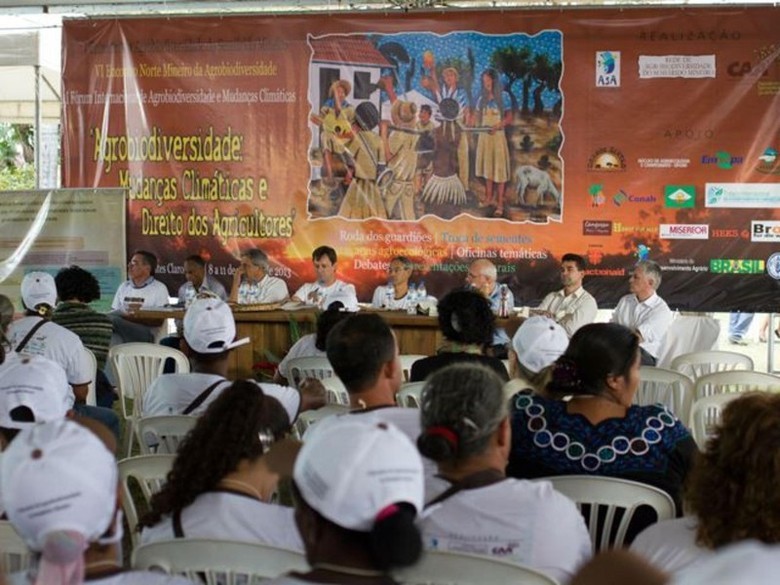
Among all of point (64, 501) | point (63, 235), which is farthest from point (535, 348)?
point (63, 235)

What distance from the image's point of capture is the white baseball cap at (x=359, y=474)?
1556 millimetres

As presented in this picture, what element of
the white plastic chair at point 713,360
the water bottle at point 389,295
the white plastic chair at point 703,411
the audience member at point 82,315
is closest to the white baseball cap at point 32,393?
the white plastic chair at point 703,411

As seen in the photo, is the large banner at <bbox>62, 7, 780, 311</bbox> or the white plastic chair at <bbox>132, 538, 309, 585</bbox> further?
the large banner at <bbox>62, 7, 780, 311</bbox>

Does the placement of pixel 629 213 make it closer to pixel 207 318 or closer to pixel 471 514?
pixel 207 318

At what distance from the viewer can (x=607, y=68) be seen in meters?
7.73

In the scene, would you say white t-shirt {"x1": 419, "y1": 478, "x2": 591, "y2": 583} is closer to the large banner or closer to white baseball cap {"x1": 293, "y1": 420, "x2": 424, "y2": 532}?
white baseball cap {"x1": 293, "y1": 420, "x2": 424, "y2": 532}

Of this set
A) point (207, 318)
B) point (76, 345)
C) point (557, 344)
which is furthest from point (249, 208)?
point (557, 344)

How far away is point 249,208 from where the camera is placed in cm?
826

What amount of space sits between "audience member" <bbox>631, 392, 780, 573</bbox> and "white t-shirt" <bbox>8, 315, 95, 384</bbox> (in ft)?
11.2

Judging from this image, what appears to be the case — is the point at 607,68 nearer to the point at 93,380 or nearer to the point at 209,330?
the point at 93,380

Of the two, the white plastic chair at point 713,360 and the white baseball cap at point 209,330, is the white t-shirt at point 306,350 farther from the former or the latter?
the white plastic chair at point 713,360

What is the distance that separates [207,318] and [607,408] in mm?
1727

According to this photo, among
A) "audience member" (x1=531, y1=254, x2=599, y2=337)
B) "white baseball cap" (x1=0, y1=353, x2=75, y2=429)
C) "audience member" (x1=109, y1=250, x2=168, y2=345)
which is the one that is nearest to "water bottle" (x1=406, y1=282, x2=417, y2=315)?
"audience member" (x1=531, y1=254, x2=599, y2=337)

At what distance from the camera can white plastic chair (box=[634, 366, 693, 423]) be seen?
463 centimetres
